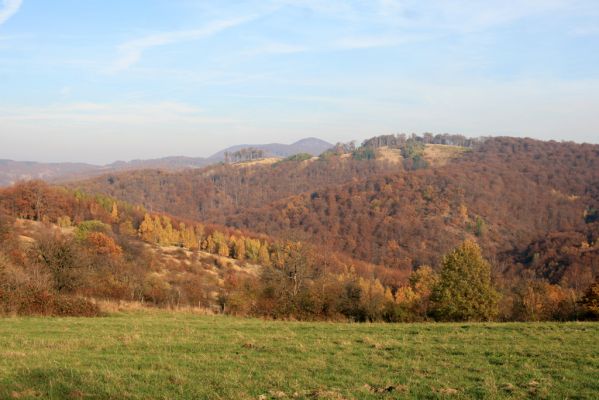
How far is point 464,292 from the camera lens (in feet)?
113

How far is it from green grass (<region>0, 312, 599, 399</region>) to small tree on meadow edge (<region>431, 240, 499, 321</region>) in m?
14.1

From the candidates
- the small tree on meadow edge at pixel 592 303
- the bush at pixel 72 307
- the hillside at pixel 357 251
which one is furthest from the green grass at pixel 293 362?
the small tree on meadow edge at pixel 592 303

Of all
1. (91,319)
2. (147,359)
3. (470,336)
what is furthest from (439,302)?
(147,359)

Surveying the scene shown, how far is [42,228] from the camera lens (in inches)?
2761

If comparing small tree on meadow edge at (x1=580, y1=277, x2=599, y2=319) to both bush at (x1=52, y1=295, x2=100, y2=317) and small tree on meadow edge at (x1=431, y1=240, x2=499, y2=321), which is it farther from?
bush at (x1=52, y1=295, x2=100, y2=317)

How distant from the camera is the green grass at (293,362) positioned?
921 centimetres

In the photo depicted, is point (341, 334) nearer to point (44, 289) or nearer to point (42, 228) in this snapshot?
point (44, 289)

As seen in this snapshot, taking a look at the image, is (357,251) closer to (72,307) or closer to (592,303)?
(592,303)

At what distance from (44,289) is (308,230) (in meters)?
168

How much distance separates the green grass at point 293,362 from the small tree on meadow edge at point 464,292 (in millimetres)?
14115

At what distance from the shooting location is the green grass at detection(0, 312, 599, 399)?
9.21 m

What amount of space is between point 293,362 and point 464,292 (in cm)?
2558

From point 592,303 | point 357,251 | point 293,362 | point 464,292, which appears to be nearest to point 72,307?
point 293,362

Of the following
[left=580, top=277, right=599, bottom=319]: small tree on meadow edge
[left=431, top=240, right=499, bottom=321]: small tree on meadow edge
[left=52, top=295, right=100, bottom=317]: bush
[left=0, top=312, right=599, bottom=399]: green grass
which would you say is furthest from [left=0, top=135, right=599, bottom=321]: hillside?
[left=0, top=312, right=599, bottom=399]: green grass
